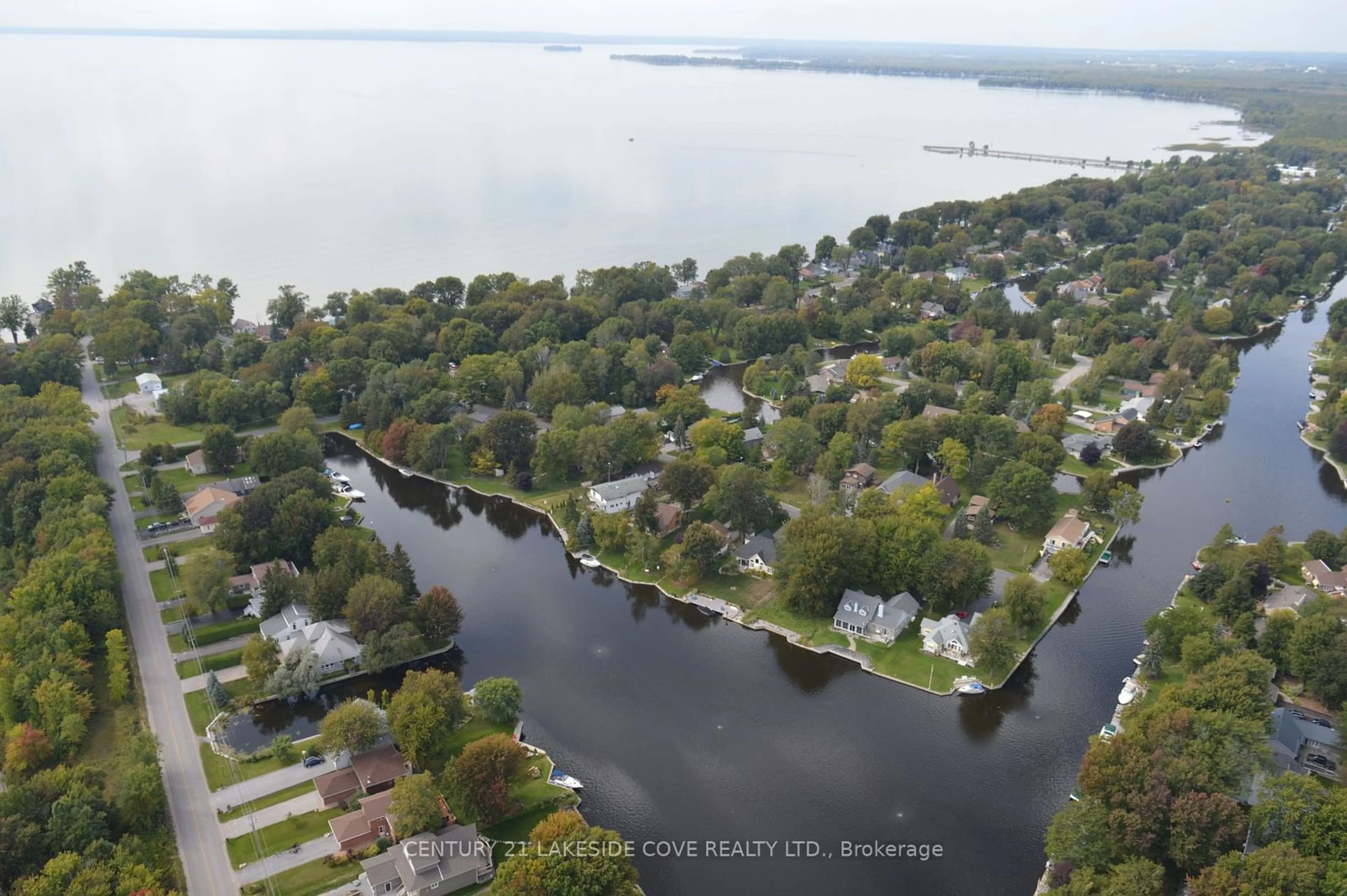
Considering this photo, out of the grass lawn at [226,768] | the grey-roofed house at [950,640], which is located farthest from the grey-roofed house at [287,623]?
the grey-roofed house at [950,640]

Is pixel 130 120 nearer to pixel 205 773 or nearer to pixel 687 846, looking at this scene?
pixel 205 773

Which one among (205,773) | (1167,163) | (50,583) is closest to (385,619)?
(205,773)

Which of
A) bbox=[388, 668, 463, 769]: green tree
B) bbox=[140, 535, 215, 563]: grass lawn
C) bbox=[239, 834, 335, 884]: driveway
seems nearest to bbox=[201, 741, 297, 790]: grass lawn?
bbox=[239, 834, 335, 884]: driveway

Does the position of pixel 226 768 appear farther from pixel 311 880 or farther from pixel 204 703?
pixel 311 880

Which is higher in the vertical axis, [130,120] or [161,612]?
[130,120]

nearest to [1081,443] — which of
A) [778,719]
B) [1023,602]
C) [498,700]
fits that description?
[1023,602]

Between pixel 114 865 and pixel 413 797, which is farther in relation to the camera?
pixel 413 797

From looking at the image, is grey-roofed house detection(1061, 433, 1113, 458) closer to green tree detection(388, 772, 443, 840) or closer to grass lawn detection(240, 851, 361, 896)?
green tree detection(388, 772, 443, 840)

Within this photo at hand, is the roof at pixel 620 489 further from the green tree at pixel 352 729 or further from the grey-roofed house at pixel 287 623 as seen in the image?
the green tree at pixel 352 729
